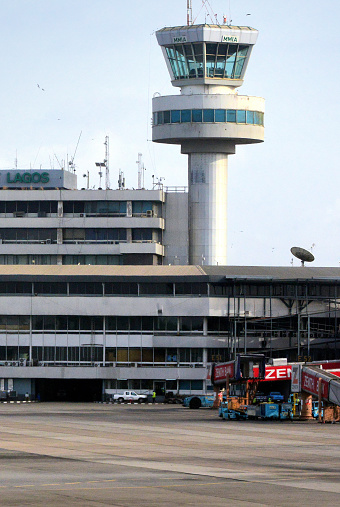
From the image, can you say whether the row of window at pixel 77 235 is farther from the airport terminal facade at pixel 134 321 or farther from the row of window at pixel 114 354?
the row of window at pixel 114 354

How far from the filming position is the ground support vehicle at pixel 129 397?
132m

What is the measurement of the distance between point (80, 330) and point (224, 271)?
69.3ft

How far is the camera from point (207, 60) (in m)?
154

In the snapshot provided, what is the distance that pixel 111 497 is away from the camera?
3150 cm

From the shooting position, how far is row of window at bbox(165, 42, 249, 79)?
15176 cm

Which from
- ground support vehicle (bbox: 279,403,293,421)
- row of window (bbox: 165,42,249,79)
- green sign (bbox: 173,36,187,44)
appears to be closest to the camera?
ground support vehicle (bbox: 279,403,293,421)

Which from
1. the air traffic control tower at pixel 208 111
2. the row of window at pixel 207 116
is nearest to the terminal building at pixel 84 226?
the air traffic control tower at pixel 208 111

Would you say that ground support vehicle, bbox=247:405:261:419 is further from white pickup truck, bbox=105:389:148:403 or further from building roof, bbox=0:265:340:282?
building roof, bbox=0:265:340:282

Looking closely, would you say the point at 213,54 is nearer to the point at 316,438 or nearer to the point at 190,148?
the point at 190,148

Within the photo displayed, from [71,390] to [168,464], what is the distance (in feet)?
327

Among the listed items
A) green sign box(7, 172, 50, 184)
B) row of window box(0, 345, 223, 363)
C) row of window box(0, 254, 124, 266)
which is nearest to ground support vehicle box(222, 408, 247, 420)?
row of window box(0, 345, 223, 363)

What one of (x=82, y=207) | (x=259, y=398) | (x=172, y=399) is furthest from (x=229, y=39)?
(x=259, y=398)

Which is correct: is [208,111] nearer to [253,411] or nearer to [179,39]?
[179,39]

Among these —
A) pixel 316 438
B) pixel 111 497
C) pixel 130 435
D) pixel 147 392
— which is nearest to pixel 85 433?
pixel 130 435
